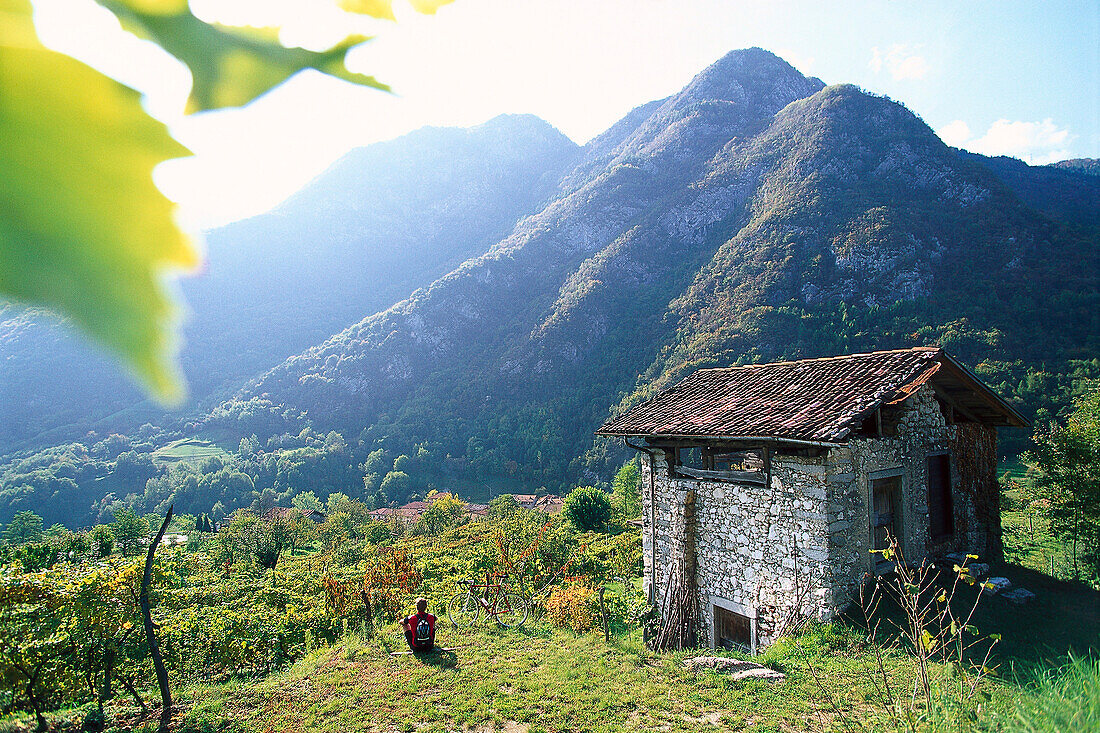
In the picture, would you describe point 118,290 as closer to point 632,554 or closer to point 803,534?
point 803,534

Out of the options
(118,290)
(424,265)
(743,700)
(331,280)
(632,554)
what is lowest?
(632,554)

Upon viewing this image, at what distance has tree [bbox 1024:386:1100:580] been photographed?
36.2 feet

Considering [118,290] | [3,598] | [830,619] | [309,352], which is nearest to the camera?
[118,290]

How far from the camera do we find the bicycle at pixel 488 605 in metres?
11.9

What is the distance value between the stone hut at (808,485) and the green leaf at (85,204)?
9.08 meters

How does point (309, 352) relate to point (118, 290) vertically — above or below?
above

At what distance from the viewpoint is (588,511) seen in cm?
2847

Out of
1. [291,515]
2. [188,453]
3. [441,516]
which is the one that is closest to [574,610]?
[441,516]

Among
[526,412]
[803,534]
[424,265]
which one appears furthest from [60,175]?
[424,265]

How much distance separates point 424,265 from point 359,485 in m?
54.1

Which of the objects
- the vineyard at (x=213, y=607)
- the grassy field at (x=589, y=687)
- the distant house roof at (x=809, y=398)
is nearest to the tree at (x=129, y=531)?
the vineyard at (x=213, y=607)

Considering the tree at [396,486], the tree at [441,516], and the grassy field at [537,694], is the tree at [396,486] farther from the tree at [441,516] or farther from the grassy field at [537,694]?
the grassy field at [537,694]

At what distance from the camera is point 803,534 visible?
29.3 ft

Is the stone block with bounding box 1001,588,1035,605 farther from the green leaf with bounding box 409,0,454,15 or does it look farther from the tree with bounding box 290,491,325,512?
the tree with bounding box 290,491,325,512
